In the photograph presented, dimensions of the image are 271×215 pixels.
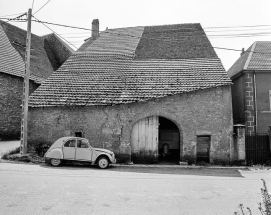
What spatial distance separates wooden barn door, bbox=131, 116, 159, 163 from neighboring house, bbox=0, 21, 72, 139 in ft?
37.8

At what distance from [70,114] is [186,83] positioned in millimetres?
6776

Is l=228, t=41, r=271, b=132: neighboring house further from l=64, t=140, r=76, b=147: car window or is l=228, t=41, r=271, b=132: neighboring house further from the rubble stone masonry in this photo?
l=64, t=140, r=76, b=147: car window

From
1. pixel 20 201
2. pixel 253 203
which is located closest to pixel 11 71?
pixel 20 201

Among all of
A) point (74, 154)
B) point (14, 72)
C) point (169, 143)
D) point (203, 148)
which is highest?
point (14, 72)

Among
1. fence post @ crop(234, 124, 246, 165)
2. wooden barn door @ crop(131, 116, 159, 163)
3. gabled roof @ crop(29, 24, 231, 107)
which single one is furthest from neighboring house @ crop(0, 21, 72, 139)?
fence post @ crop(234, 124, 246, 165)

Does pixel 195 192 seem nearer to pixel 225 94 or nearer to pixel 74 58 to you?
pixel 225 94

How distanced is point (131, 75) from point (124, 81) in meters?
0.74

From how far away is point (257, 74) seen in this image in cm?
1656

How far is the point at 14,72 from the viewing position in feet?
66.3

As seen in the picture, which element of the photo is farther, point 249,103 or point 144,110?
point 249,103

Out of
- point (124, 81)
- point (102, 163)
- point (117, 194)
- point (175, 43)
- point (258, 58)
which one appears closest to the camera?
point (117, 194)

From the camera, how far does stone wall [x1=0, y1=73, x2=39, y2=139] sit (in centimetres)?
1947

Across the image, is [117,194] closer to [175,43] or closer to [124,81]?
[124,81]

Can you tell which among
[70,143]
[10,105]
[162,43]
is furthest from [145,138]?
[10,105]
